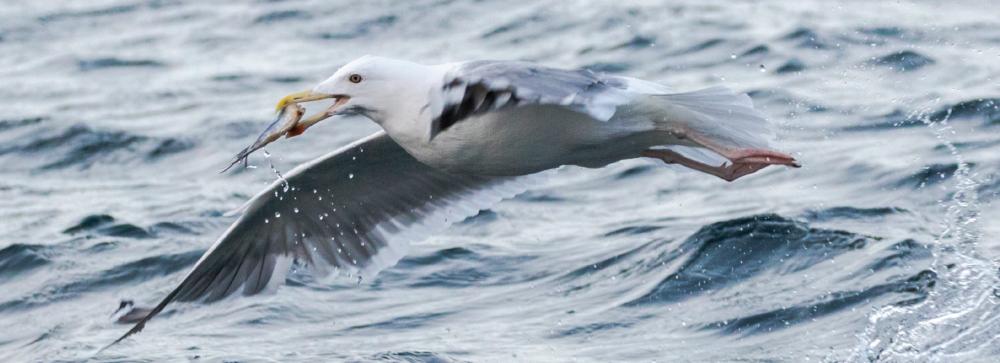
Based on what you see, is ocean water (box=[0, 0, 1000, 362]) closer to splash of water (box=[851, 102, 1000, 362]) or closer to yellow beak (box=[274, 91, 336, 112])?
splash of water (box=[851, 102, 1000, 362])

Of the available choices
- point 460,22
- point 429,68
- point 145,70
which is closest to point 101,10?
point 145,70

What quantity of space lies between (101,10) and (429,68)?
10.2 m

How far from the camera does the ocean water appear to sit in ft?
22.8

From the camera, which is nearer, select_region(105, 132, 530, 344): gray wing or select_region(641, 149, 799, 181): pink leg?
select_region(641, 149, 799, 181): pink leg

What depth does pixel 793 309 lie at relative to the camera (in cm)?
698

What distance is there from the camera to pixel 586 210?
8695 millimetres

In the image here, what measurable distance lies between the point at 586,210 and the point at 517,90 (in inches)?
162

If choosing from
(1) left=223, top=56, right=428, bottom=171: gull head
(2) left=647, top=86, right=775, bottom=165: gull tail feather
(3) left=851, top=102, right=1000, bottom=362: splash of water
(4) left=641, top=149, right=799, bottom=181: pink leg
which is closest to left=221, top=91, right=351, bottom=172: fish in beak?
(1) left=223, top=56, right=428, bottom=171: gull head

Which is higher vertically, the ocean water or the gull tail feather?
the gull tail feather

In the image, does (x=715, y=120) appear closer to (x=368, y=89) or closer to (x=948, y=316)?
(x=368, y=89)

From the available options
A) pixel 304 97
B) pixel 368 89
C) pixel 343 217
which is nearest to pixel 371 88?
pixel 368 89

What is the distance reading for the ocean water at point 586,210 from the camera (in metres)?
6.96

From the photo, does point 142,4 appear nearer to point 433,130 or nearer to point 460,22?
point 460,22

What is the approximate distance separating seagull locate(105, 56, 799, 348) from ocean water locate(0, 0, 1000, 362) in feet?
1.46
